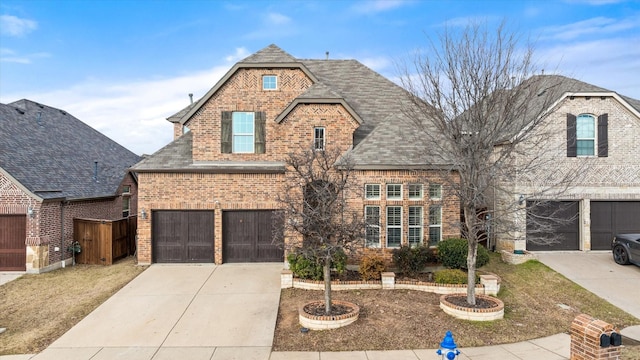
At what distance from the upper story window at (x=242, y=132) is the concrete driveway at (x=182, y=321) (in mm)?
5259

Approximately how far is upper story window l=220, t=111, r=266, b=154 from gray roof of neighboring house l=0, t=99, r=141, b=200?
728cm

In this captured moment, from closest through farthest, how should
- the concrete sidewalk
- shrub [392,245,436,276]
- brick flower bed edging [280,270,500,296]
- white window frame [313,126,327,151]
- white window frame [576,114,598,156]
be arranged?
the concrete sidewalk
brick flower bed edging [280,270,500,296]
shrub [392,245,436,276]
white window frame [313,126,327,151]
white window frame [576,114,598,156]

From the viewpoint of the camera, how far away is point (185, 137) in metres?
17.7

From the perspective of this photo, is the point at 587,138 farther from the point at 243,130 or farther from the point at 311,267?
the point at 243,130

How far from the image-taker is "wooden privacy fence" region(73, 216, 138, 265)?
16.1 m

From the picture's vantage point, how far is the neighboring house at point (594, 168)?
623 inches

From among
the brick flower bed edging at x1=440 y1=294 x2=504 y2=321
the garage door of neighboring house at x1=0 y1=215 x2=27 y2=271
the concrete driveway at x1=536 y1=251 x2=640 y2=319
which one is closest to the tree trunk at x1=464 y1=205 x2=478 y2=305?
the brick flower bed edging at x1=440 y1=294 x2=504 y2=321

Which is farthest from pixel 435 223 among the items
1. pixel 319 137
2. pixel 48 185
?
pixel 48 185

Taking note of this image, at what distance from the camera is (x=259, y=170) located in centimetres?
1545

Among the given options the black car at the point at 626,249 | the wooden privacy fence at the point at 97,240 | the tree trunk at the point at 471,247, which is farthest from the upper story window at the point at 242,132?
the black car at the point at 626,249

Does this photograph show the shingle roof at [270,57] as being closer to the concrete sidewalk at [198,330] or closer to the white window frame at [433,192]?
the white window frame at [433,192]

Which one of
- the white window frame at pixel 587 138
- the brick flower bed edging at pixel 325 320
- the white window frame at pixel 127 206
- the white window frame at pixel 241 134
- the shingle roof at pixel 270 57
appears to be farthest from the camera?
the white window frame at pixel 127 206

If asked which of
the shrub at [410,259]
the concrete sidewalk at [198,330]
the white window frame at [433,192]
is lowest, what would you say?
the concrete sidewalk at [198,330]

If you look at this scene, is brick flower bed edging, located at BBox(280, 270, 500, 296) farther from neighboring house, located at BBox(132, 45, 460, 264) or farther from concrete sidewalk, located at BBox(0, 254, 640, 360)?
neighboring house, located at BBox(132, 45, 460, 264)
